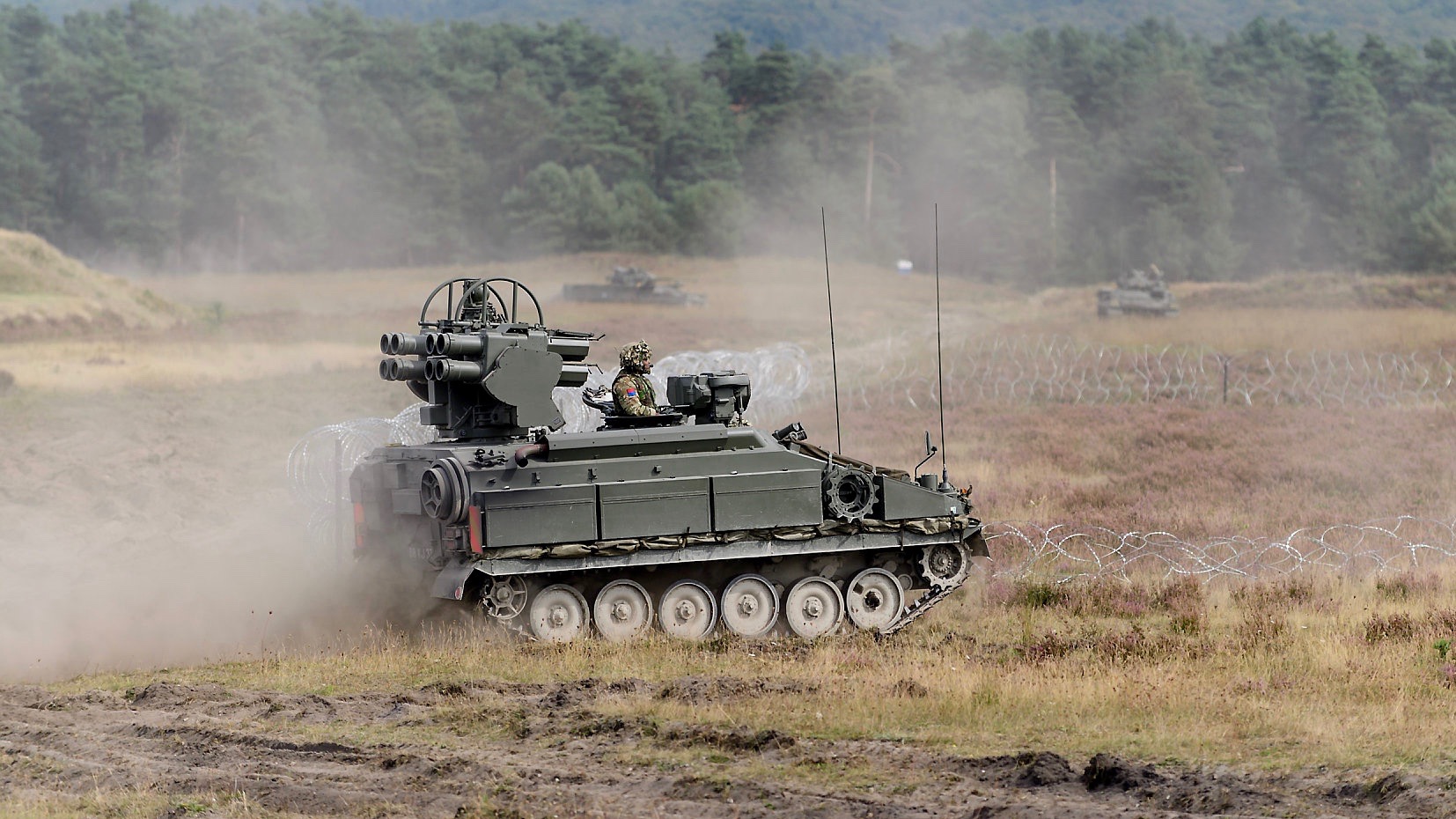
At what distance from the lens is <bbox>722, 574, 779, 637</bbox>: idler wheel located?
15.2 m

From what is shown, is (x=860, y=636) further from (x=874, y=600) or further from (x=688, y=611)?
(x=688, y=611)

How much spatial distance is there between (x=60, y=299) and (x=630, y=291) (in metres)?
20.7

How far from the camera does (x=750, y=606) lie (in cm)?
1535

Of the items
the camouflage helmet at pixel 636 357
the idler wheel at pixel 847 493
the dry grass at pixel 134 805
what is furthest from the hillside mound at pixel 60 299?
the dry grass at pixel 134 805

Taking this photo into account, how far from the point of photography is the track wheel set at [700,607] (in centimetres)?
1457

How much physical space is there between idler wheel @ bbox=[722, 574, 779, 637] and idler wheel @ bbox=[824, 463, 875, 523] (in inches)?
37.8

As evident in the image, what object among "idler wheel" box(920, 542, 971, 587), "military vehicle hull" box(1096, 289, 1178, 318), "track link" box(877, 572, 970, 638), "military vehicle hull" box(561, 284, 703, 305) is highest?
"military vehicle hull" box(561, 284, 703, 305)

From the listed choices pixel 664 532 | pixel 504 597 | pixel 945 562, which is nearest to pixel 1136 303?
pixel 945 562

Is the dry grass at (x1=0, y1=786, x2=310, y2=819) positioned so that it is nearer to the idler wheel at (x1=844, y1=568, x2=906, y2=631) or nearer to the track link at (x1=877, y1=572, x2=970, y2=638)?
the idler wheel at (x1=844, y1=568, x2=906, y2=631)

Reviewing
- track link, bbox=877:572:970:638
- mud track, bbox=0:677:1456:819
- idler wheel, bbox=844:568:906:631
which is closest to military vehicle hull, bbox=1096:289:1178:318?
track link, bbox=877:572:970:638

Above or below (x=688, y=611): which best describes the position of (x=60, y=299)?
above

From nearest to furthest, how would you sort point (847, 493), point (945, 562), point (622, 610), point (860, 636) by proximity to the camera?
point (622, 610) → point (860, 636) → point (847, 493) → point (945, 562)

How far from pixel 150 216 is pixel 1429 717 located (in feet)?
267

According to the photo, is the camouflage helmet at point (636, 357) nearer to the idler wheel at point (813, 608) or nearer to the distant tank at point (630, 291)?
the idler wheel at point (813, 608)
